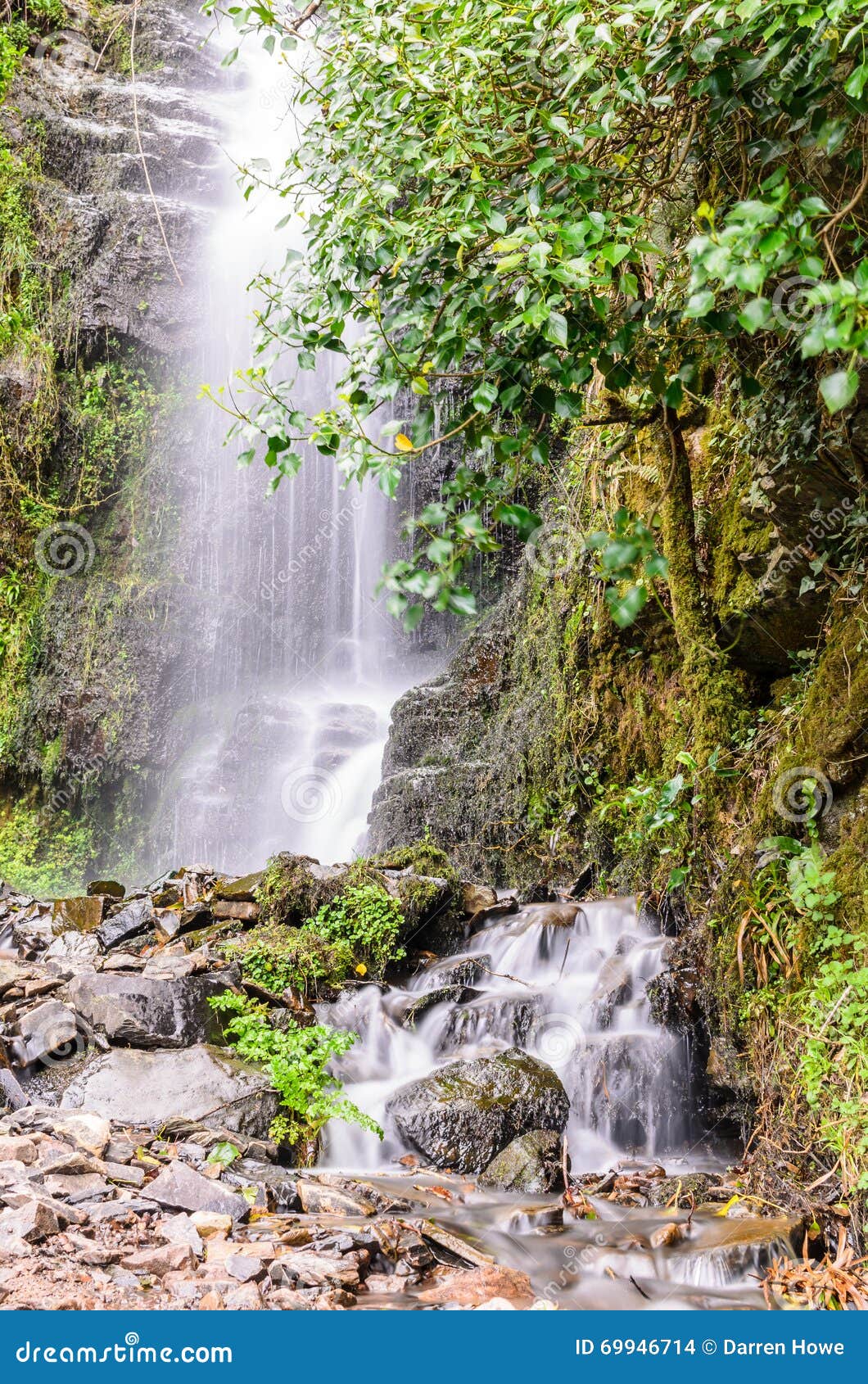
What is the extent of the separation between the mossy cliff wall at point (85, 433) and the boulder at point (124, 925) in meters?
6.82

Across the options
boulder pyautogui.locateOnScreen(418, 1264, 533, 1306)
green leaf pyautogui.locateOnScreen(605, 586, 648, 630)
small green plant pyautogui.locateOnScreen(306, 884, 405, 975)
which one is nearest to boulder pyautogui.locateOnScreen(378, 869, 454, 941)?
small green plant pyautogui.locateOnScreen(306, 884, 405, 975)

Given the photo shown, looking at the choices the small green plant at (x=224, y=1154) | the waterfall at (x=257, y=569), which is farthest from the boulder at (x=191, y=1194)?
the waterfall at (x=257, y=569)

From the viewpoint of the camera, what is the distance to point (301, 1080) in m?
4.21

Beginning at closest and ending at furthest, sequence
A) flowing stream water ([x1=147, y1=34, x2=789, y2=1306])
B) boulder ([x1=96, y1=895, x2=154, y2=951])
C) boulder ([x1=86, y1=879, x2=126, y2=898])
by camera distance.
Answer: flowing stream water ([x1=147, y1=34, x2=789, y2=1306])
boulder ([x1=96, y1=895, x2=154, y2=951])
boulder ([x1=86, y1=879, x2=126, y2=898])

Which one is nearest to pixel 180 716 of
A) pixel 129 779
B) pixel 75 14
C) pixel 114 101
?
pixel 129 779

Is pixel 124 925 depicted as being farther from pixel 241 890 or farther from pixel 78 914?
pixel 78 914

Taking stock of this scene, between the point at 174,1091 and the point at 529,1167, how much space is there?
65.2 inches

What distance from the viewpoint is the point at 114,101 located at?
49.3ft

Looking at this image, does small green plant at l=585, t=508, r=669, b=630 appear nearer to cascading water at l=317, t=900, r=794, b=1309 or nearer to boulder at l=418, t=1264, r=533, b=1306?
boulder at l=418, t=1264, r=533, b=1306

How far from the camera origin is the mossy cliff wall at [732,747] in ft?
12.0

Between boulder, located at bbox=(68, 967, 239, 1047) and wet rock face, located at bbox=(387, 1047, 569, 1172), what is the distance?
112cm

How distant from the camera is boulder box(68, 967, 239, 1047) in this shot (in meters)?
4.64

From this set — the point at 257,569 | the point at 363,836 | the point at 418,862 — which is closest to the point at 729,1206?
the point at 418,862

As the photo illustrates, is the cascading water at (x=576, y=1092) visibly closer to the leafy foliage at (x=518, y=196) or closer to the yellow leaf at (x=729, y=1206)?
the yellow leaf at (x=729, y=1206)
